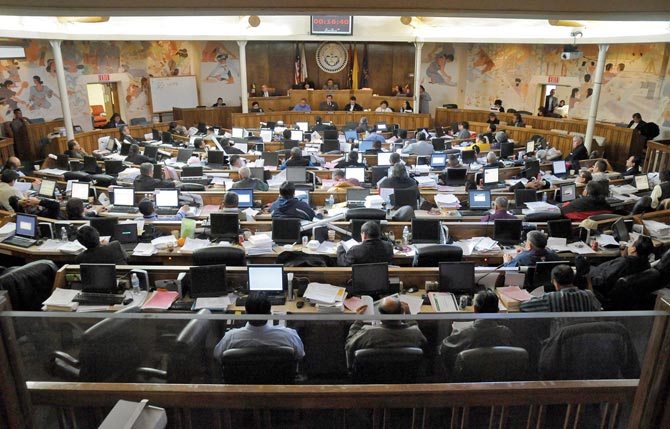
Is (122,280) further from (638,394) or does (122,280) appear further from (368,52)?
(368,52)

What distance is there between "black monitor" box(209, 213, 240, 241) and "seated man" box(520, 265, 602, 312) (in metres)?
3.84

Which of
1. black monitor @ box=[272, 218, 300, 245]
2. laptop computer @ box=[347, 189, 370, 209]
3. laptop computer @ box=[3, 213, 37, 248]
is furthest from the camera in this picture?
laptop computer @ box=[347, 189, 370, 209]

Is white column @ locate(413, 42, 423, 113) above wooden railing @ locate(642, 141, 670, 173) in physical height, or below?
above

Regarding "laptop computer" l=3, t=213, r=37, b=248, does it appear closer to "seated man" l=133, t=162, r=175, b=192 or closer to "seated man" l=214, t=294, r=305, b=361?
"seated man" l=133, t=162, r=175, b=192

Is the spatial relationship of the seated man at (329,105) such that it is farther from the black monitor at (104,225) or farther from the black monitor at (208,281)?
the black monitor at (208,281)

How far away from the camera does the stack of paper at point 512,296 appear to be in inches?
211

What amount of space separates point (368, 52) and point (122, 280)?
16.8 metres

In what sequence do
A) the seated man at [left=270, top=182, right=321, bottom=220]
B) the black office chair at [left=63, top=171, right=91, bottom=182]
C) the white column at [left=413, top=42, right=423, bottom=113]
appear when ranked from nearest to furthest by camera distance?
the seated man at [left=270, top=182, right=321, bottom=220] → the black office chair at [left=63, top=171, right=91, bottom=182] → the white column at [left=413, top=42, right=423, bottom=113]

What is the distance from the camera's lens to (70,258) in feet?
23.0

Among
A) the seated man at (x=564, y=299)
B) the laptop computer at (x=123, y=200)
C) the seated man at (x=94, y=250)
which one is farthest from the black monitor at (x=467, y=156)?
the seated man at (x=94, y=250)

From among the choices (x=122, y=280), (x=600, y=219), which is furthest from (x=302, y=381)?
(x=600, y=219)

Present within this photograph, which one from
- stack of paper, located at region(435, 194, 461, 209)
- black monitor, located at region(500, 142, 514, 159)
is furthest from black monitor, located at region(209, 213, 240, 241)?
black monitor, located at region(500, 142, 514, 159)

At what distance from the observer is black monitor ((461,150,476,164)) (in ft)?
39.6

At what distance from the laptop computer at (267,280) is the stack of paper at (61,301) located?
1.69m
